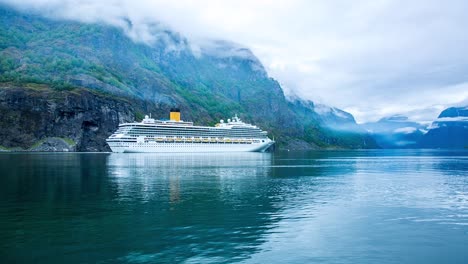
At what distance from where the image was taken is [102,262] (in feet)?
68.0

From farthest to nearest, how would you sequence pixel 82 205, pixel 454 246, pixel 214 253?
pixel 82 205
pixel 454 246
pixel 214 253

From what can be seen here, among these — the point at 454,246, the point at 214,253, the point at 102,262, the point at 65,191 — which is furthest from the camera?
the point at 65,191

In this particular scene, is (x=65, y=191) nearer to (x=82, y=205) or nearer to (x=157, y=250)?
(x=82, y=205)

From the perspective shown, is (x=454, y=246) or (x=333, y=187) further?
(x=333, y=187)

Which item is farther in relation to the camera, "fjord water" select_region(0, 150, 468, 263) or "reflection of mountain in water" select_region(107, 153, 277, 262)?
"reflection of mountain in water" select_region(107, 153, 277, 262)

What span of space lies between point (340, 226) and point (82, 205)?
2267cm

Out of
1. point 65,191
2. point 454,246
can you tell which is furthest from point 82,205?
point 454,246

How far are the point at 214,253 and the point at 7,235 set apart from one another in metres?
13.5

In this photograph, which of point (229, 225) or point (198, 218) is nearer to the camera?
point (229, 225)

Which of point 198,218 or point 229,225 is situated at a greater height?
point 198,218

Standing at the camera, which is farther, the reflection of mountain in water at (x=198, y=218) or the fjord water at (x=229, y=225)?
the reflection of mountain in water at (x=198, y=218)

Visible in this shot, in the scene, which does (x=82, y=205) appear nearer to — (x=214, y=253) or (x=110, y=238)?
(x=110, y=238)

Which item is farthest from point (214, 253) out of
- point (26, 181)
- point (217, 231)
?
point (26, 181)

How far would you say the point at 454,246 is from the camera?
2445 cm
